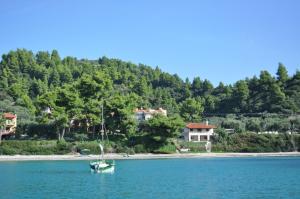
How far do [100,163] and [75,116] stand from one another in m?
26.1

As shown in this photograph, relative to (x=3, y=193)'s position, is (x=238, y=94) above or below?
above

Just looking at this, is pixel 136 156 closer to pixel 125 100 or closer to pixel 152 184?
pixel 125 100

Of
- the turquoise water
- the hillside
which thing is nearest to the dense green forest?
the hillside

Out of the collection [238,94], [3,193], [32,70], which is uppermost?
[32,70]

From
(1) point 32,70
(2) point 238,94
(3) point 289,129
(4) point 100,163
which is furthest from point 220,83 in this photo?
(4) point 100,163

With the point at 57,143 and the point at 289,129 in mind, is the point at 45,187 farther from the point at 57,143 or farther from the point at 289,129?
the point at 289,129

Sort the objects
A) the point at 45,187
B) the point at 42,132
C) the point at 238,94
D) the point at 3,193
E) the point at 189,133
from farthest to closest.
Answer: the point at 238,94 < the point at 189,133 < the point at 42,132 < the point at 45,187 < the point at 3,193

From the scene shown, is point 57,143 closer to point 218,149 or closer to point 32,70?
point 218,149

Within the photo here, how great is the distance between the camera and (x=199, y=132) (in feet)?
283

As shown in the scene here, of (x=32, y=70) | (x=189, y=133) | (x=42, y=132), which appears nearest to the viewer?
(x=42, y=132)

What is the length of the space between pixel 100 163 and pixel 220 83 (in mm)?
72805

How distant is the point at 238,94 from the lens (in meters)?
108

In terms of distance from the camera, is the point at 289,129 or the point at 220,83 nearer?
the point at 289,129

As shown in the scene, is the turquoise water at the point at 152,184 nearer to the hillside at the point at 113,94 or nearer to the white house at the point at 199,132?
the hillside at the point at 113,94
